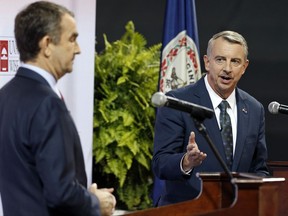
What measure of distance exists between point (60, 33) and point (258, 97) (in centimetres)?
432

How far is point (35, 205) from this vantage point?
2.82 meters

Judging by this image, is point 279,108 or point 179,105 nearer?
point 179,105

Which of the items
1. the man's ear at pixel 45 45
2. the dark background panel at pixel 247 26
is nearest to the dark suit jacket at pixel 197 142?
the man's ear at pixel 45 45

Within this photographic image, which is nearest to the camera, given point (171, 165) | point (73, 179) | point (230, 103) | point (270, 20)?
point (73, 179)

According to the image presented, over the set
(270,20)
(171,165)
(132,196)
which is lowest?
(132,196)

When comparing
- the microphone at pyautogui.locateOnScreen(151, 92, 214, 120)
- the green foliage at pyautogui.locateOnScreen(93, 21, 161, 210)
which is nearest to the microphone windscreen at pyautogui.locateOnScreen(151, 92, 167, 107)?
the microphone at pyautogui.locateOnScreen(151, 92, 214, 120)

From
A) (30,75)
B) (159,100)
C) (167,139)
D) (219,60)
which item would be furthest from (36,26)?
(219,60)

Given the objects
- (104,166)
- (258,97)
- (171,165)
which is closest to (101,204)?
(171,165)

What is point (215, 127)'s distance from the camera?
4.20 m

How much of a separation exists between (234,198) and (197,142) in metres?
1.16

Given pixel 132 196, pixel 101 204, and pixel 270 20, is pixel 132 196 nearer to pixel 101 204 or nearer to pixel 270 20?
pixel 270 20

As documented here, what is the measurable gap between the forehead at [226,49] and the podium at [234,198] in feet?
4.14

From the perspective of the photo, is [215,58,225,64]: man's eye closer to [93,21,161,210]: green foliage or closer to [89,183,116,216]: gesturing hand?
[89,183,116,216]: gesturing hand

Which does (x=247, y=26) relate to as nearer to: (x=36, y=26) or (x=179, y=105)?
(x=179, y=105)
